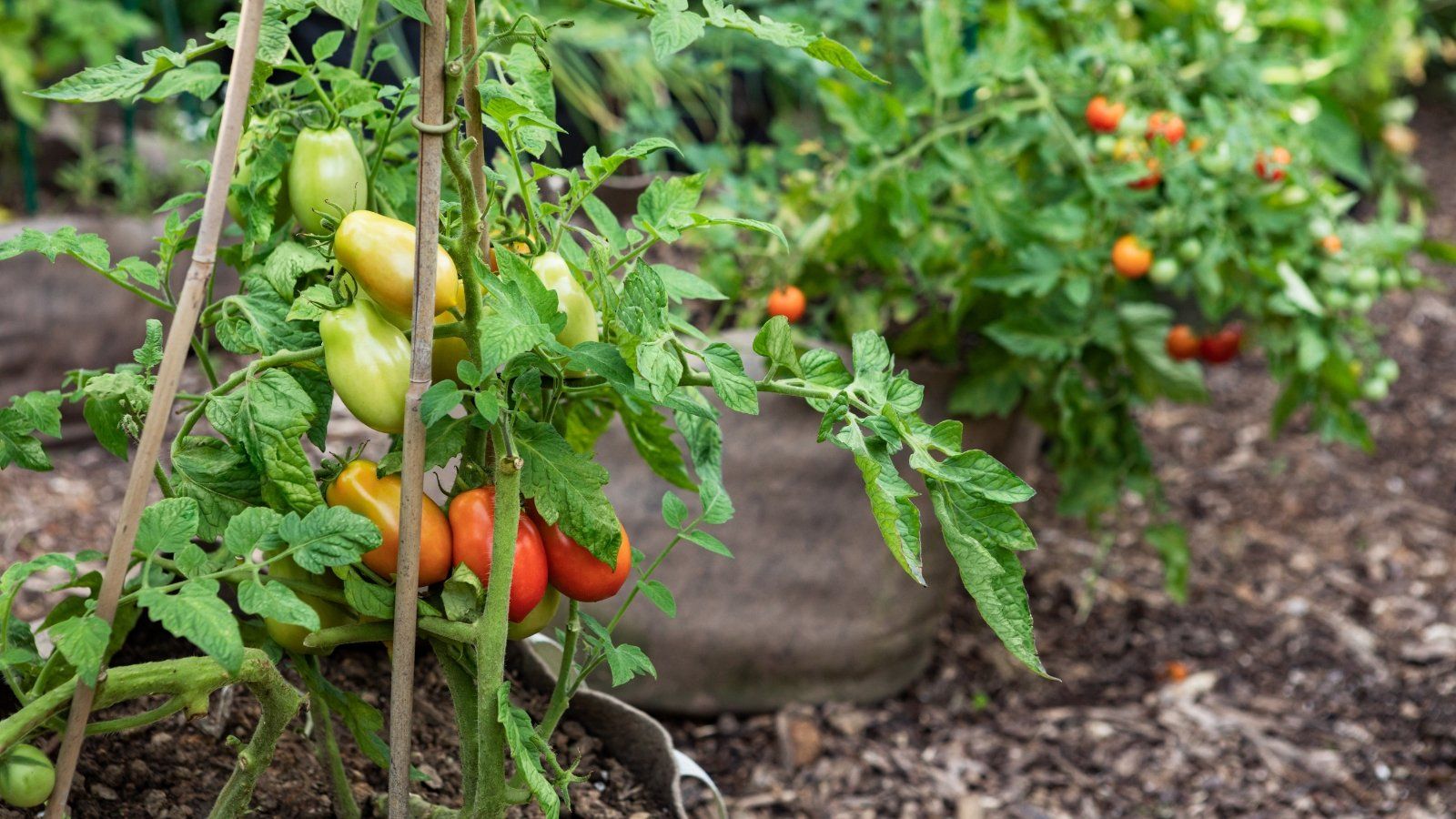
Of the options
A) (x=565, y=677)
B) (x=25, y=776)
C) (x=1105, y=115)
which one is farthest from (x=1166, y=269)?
(x=25, y=776)

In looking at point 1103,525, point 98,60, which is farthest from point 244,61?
point 98,60

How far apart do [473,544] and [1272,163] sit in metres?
1.59

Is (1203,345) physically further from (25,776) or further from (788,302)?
(25,776)

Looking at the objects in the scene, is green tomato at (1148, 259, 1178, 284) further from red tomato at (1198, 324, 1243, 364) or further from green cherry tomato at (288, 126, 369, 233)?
green cherry tomato at (288, 126, 369, 233)

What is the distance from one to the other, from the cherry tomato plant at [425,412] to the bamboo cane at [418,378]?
0.02 meters

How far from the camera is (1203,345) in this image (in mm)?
2338

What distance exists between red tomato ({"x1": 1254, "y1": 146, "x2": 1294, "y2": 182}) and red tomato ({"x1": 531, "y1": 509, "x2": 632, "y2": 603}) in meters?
1.48

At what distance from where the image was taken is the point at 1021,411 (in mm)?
2332

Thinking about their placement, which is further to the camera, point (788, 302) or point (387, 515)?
point (788, 302)

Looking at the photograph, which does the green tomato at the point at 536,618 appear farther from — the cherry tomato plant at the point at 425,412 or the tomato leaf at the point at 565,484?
the tomato leaf at the point at 565,484

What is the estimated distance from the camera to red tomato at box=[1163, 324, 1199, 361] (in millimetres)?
2301

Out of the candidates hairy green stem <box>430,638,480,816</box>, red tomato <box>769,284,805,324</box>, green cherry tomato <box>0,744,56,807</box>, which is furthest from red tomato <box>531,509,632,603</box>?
red tomato <box>769,284,805,324</box>

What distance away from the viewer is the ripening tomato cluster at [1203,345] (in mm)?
2309

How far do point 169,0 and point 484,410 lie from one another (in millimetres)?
2791
